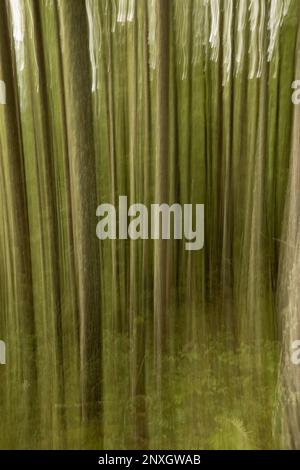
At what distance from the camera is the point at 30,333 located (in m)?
0.52

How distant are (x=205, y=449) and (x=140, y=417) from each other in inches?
3.8

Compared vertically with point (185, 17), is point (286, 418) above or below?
below

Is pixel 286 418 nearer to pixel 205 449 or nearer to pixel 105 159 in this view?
pixel 205 449

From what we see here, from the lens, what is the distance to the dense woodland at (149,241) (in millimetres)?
469

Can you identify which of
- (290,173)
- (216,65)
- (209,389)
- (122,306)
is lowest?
(209,389)

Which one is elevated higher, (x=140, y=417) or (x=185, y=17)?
(x=185, y=17)

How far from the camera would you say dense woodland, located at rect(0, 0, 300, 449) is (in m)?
0.47

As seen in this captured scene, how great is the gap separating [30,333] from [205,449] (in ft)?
0.91

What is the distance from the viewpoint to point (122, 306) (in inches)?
20.1

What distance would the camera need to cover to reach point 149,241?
1.64 ft
